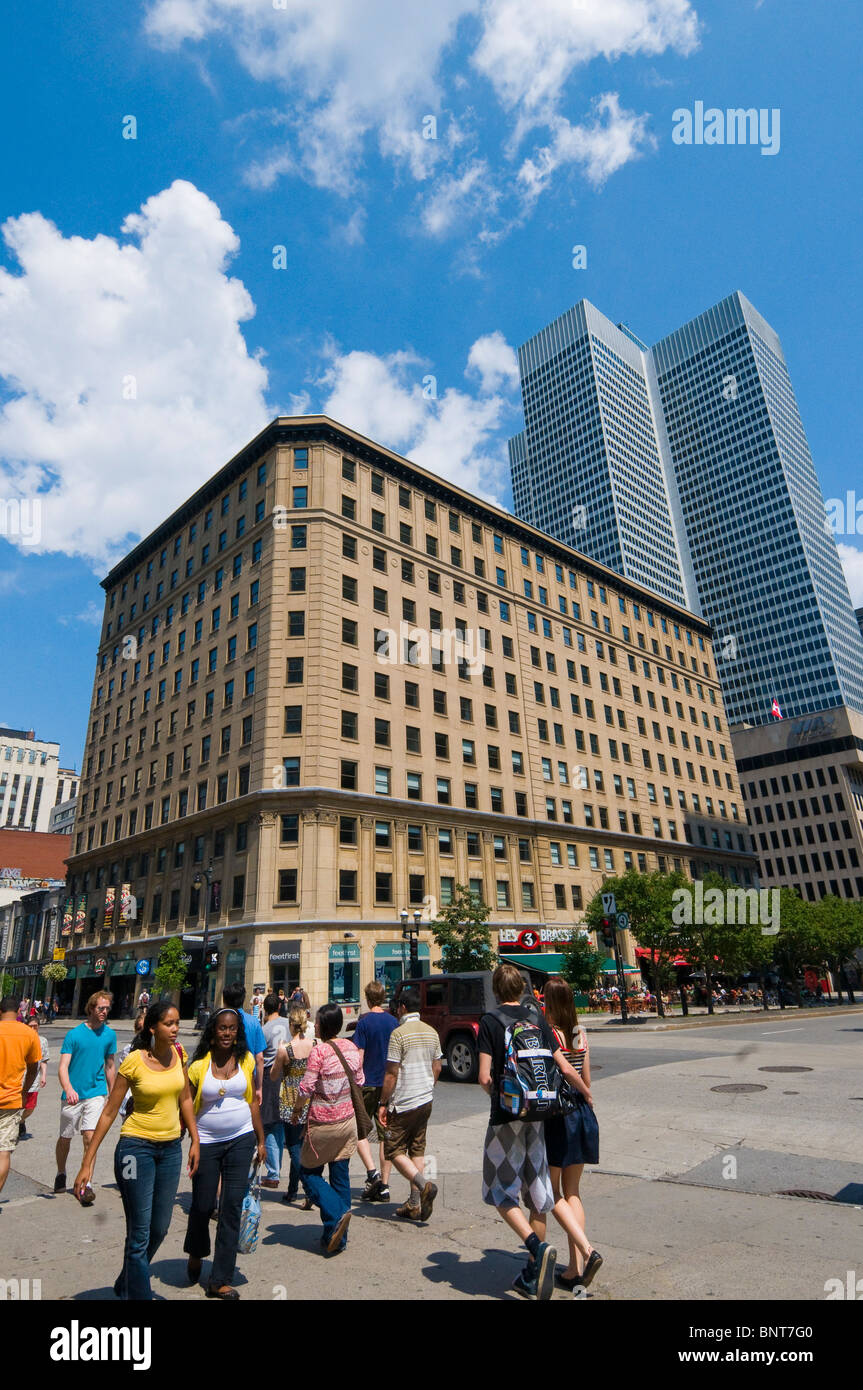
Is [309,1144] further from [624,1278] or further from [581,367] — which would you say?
[581,367]

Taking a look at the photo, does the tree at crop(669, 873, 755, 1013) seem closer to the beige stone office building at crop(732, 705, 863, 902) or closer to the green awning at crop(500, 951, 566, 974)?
the green awning at crop(500, 951, 566, 974)

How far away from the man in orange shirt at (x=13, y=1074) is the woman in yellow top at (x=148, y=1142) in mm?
1844

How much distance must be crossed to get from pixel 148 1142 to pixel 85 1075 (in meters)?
4.11

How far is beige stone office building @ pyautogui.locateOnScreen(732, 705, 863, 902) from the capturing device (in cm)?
9512

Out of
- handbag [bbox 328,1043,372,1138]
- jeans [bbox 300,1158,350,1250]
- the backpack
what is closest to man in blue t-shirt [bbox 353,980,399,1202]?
handbag [bbox 328,1043,372,1138]

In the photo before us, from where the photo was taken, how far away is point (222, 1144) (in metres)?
5.19

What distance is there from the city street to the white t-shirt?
3.03ft

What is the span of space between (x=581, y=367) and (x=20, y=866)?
16205 cm

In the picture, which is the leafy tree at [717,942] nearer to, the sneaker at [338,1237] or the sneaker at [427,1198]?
the sneaker at [427,1198]

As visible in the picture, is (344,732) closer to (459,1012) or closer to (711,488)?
(459,1012)

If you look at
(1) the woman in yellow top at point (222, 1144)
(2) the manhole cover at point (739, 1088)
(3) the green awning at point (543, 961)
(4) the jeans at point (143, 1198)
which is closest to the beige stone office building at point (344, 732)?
(3) the green awning at point (543, 961)

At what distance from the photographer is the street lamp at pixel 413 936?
3089 centimetres

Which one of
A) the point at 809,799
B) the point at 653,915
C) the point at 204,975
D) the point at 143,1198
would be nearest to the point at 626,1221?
the point at 143,1198

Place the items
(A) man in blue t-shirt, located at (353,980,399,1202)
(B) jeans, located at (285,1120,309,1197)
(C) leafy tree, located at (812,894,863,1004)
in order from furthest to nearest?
(C) leafy tree, located at (812,894,863,1004) → (A) man in blue t-shirt, located at (353,980,399,1202) → (B) jeans, located at (285,1120,309,1197)
